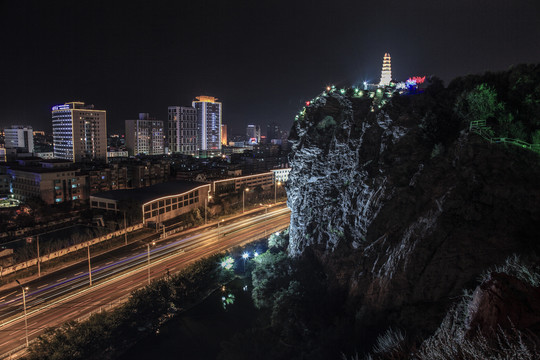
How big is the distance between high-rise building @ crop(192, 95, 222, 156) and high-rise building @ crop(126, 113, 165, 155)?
18.7 metres

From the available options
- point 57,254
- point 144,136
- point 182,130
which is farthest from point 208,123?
point 57,254

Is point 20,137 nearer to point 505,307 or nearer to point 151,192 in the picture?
point 151,192

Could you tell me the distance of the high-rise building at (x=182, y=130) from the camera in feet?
398

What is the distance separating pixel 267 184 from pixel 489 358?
59.6 meters

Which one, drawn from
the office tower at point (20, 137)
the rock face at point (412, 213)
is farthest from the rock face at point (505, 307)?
the office tower at point (20, 137)

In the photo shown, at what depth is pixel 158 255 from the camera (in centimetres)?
2873

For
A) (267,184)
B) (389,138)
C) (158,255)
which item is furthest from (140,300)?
(267,184)

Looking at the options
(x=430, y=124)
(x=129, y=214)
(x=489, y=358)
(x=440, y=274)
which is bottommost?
(x=129, y=214)

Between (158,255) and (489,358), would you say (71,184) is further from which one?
(489,358)

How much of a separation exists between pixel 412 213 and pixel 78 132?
275 ft

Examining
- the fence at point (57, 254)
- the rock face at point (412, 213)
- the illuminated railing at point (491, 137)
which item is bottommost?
the fence at point (57, 254)

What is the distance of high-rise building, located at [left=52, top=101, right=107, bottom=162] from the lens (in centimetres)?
7756

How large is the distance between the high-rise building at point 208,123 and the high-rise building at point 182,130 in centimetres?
489

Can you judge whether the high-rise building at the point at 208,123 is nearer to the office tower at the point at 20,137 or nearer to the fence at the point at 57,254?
the office tower at the point at 20,137
